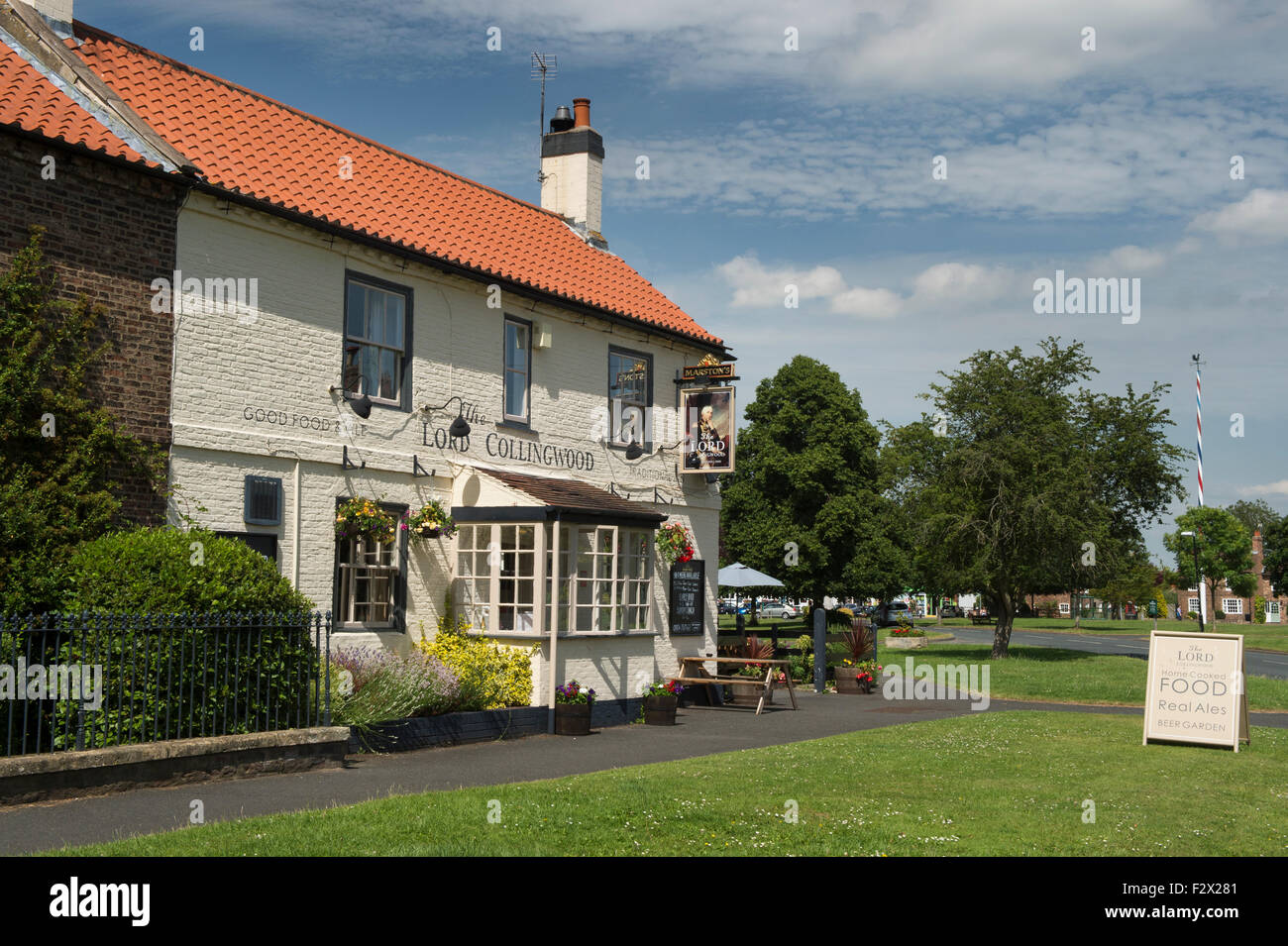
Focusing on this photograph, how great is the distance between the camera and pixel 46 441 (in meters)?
11.8

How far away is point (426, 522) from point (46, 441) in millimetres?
5395

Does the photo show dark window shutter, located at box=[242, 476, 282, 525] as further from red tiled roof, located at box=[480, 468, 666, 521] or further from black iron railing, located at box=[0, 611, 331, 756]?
red tiled roof, located at box=[480, 468, 666, 521]

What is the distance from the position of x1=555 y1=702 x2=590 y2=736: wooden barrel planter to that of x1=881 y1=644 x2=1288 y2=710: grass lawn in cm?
1121

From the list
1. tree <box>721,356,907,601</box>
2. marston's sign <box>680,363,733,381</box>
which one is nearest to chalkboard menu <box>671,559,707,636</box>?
marston's sign <box>680,363,733,381</box>

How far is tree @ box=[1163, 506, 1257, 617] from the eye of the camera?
10469 centimetres

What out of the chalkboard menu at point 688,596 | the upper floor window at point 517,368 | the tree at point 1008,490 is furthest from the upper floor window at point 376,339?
the tree at point 1008,490

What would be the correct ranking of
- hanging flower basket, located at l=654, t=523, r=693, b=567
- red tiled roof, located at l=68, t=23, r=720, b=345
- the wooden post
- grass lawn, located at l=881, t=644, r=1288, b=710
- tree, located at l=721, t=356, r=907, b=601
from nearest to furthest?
red tiled roof, located at l=68, t=23, r=720, b=345
hanging flower basket, located at l=654, t=523, r=693, b=567
grass lawn, located at l=881, t=644, r=1288, b=710
the wooden post
tree, located at l=721, t=356, r=907, b=601

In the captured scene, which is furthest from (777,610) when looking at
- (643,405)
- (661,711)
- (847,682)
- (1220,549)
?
(661,711)

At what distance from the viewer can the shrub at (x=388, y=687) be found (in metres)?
13.5

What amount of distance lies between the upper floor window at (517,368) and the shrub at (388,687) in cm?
455

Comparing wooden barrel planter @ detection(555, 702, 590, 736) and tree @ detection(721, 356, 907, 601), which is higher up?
tree @ detection(721, 356, 907, 601)

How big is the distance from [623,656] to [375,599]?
161 inches

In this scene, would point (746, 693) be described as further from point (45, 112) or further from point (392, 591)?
point (45, 112)
